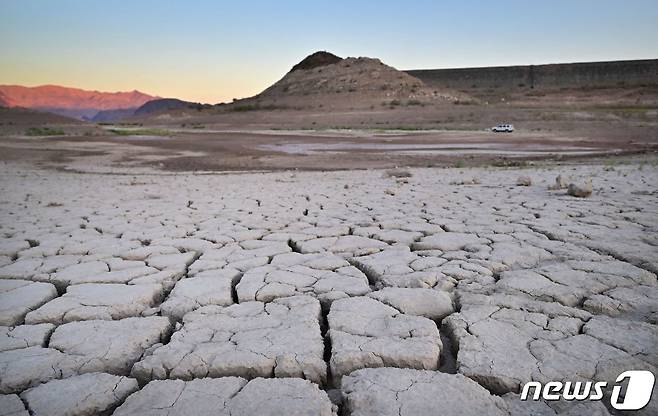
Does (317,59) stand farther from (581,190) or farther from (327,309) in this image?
(327,309)

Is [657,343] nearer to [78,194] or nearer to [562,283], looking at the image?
[562,283]

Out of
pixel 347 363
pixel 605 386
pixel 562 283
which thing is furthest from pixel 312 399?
pixel 562 283

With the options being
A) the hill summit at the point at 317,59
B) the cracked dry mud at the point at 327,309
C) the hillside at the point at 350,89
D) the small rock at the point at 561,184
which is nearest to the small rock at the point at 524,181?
the small rock at the point at 561,184

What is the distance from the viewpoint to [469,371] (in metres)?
1.60

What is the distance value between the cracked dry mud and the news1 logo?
0.11 ft

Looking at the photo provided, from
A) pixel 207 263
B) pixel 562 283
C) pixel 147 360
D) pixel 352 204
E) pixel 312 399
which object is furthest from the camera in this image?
pixel 352 204

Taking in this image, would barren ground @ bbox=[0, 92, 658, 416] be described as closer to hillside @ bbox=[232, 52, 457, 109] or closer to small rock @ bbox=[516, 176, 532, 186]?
small rock @ bbox=[516, 176, 532, 186]

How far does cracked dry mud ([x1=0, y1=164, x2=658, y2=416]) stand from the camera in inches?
60.4

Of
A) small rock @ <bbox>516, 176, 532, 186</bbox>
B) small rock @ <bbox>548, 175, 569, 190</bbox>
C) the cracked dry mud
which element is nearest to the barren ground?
the cracked dry mud

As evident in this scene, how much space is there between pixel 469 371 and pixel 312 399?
554mm

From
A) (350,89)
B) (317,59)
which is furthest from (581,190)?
(317,59)

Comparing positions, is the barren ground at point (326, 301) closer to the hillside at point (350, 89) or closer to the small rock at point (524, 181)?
the small rock at point (524, 181)

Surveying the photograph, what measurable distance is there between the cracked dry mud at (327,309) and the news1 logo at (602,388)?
0.11 feet

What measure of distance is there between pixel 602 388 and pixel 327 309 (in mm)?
1159
